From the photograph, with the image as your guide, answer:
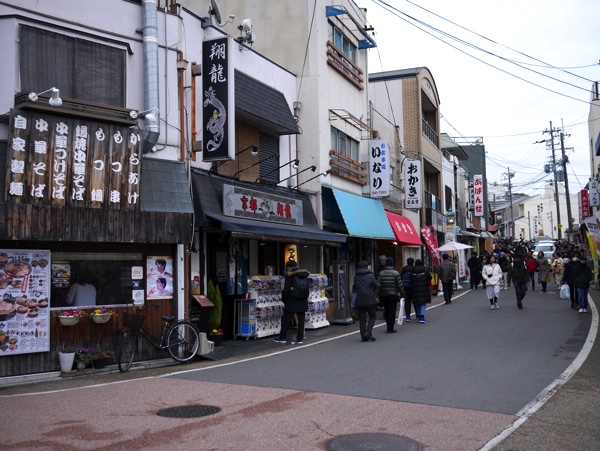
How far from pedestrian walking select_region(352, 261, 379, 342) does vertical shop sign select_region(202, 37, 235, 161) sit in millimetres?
4181

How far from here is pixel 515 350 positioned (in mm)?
12266

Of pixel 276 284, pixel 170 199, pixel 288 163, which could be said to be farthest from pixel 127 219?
pixel 288 163

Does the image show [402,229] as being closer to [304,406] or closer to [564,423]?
[304,406]

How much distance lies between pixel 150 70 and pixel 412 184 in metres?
17.9

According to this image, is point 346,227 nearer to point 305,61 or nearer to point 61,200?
point 305,61

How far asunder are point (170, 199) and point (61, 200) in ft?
7.62

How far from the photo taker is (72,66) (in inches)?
466

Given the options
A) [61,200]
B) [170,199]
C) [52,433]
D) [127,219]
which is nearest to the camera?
[52,433]

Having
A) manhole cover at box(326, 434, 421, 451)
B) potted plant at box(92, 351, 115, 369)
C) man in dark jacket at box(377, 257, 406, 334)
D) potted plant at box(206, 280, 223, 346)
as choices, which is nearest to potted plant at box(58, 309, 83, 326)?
potted plant at box(92, 351, 115, 369)

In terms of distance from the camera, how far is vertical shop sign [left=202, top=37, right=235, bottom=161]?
13375mm

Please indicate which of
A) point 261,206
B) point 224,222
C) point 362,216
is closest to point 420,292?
point 362,216

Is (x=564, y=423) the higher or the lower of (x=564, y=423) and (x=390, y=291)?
the lower

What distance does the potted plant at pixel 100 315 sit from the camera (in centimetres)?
1155

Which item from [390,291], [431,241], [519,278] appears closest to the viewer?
[390,291]
